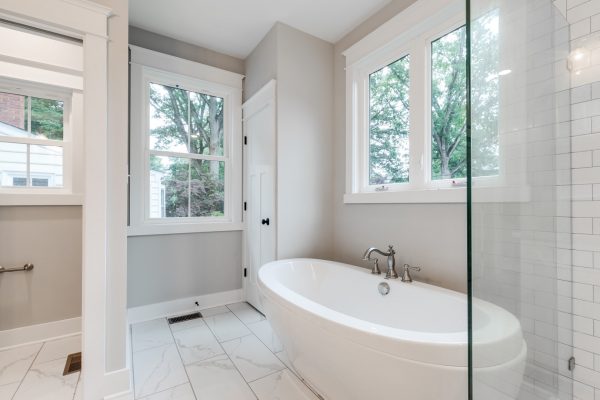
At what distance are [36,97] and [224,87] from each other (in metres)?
1.51

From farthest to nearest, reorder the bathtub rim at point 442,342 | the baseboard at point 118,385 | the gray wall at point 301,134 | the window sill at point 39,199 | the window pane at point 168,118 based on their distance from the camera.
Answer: the window pane at point 168,118, the gray wall at point 301,134, the window sill at point 39,199, the baseboard at point 118,385, the bathtub rim at point 442,342

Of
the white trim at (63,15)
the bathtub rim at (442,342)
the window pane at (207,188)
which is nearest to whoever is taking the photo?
the bathtub rim at (442,342)

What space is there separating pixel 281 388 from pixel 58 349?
1.67 m

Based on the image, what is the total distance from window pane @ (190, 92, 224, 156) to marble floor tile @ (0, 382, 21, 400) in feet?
6.71

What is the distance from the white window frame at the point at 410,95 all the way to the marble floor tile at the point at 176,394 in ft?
5.71

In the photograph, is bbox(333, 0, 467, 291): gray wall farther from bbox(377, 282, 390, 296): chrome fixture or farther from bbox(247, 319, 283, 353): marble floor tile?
bbox(247, 319, 283, 353): marble floor tile

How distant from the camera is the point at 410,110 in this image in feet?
6.32

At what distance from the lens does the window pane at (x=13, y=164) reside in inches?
73.7

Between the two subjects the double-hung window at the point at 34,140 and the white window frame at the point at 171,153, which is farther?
Answer: the white window frame at the point at 171,153

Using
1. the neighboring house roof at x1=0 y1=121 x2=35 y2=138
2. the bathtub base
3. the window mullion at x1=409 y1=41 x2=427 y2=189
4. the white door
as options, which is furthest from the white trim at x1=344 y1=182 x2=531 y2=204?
the neighboring house roof at x1=0 y1=121 x2=35 y2=138

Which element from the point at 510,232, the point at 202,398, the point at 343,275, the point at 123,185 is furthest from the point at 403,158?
the point at 202,398

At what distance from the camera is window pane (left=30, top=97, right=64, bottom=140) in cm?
197

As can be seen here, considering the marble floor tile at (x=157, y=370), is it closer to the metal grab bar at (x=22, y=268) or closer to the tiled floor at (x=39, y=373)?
the tiled floor at (x=39, y=373)

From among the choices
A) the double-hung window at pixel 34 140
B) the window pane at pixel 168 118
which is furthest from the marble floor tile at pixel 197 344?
the window pane at pixel 168 118
